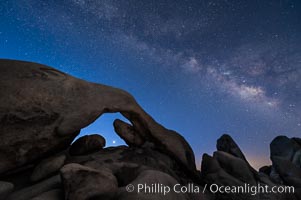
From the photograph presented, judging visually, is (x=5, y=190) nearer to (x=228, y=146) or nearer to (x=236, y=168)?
(x=236, y=168)

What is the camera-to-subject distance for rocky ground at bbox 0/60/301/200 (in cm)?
737

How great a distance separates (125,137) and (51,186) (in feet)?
16.8

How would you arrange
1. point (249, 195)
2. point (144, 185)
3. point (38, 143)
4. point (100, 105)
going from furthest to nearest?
1. point (249, 195)
2. point (100, 105)
3. point (38, 143)
4. point (144, 185)

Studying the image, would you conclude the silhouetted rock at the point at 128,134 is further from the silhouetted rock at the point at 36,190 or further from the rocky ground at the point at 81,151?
the silhouetted rock at the point at 36,190

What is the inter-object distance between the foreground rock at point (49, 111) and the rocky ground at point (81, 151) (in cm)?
3

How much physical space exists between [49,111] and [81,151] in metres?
2.71

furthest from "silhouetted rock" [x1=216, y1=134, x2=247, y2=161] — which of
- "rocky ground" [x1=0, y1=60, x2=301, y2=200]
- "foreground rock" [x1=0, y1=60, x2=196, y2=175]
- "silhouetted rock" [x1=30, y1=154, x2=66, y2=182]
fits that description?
"silhouetted rock" [x1=30, y1=154, x2=66, y2=182]

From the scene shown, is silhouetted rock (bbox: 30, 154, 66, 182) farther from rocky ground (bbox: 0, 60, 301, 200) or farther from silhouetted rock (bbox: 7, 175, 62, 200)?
silhouetted rock (bbox: 7, 175, 62, 200)

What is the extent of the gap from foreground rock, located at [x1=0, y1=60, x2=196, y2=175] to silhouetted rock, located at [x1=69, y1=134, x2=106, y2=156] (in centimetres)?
50

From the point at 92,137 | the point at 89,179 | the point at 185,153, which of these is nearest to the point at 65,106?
the point at 92,137

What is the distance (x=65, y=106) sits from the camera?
10203 millimetres

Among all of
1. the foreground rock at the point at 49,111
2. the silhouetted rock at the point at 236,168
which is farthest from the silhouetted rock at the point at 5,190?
the silhouetted rock at the point at 236,168

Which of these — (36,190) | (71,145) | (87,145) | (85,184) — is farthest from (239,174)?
(36,190)

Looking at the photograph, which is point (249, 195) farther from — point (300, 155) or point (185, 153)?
point (300, 155)
